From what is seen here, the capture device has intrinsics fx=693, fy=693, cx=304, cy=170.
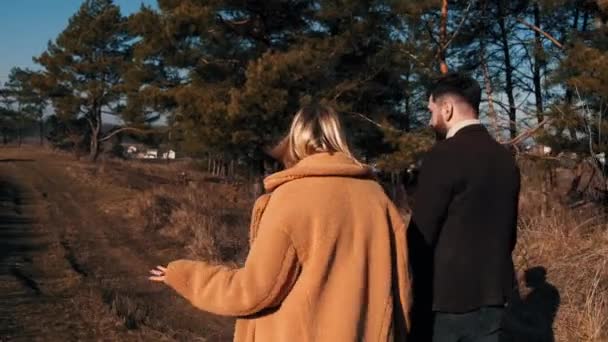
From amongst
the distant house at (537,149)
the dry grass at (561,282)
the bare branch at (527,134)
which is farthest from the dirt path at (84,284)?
the distant house at (537,149)

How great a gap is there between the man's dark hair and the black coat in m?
0.12

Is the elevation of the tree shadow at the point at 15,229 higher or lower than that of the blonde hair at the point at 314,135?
lower

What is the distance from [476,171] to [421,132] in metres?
12.5

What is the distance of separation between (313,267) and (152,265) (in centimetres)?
796

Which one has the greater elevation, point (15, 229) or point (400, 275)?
point (400, 275)

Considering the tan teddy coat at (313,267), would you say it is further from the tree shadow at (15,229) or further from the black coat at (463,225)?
the tree shadow at (15,229)

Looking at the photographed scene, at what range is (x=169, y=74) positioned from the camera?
21781 mm

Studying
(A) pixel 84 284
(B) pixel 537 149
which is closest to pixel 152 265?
(A) pixel 84 284

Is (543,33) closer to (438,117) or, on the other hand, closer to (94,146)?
(438,117)

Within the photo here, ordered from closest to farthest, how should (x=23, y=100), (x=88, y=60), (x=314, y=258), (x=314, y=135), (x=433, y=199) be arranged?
(x=314, y=258)
(x=314, y=135)
(x=433, y=199)
(x=88, y=60)
(x=23, y=100)

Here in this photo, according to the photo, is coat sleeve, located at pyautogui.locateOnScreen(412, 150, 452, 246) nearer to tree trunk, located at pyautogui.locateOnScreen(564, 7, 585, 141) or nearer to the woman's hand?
the woman's hand

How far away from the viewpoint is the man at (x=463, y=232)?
99.7 inches

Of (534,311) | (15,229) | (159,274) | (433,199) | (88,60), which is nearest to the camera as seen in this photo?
(159,274)

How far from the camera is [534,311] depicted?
5.68m
